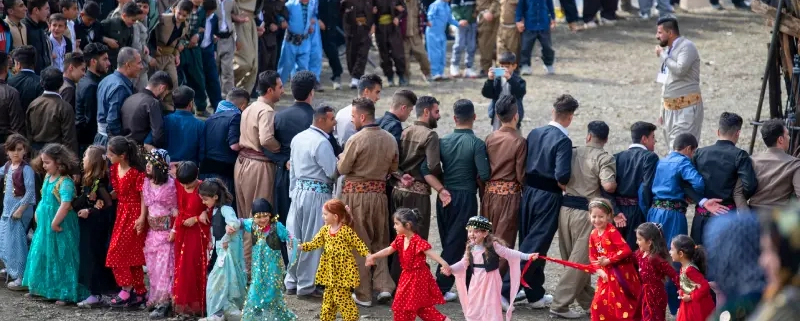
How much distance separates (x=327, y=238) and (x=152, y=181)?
4.77 feet

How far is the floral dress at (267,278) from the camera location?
9180mm

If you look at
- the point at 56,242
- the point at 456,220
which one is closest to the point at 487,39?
the point at 456,220

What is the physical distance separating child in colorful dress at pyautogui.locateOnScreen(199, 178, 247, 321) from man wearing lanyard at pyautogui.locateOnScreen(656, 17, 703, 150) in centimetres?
497

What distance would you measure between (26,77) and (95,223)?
75.1 inches

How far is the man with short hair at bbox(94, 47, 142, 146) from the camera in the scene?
10.5 metres

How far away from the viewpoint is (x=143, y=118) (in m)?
10.3

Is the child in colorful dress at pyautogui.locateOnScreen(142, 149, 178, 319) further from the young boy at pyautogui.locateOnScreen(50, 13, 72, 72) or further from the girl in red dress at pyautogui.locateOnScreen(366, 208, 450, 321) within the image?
the young boy at pyautogui.locateOnScreen(50, 13, 72, 72)

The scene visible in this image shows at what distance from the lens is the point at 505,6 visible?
18391mm

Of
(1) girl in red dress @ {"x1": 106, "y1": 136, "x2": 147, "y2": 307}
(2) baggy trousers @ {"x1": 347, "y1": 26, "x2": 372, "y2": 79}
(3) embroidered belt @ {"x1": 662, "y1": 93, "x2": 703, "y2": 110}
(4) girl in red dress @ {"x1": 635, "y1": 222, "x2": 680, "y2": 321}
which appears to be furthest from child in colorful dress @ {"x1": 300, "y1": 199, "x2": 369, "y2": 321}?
(2) baggy trousers @ {"x1": 347, "y1": 26, "x2": 372, "y2": 79}

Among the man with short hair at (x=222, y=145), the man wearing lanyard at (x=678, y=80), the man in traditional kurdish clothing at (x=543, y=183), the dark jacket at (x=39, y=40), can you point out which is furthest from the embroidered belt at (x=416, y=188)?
the dark jacket at (x=39, y=40)

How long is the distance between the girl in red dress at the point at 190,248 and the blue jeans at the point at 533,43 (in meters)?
9.67

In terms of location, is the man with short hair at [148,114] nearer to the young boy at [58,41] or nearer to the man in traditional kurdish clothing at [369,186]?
the man in traditional kurdish clothing at [369,186]

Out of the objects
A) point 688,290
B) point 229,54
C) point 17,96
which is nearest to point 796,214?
point 688,290

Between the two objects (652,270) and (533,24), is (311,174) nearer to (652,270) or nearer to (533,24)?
(652,270)
